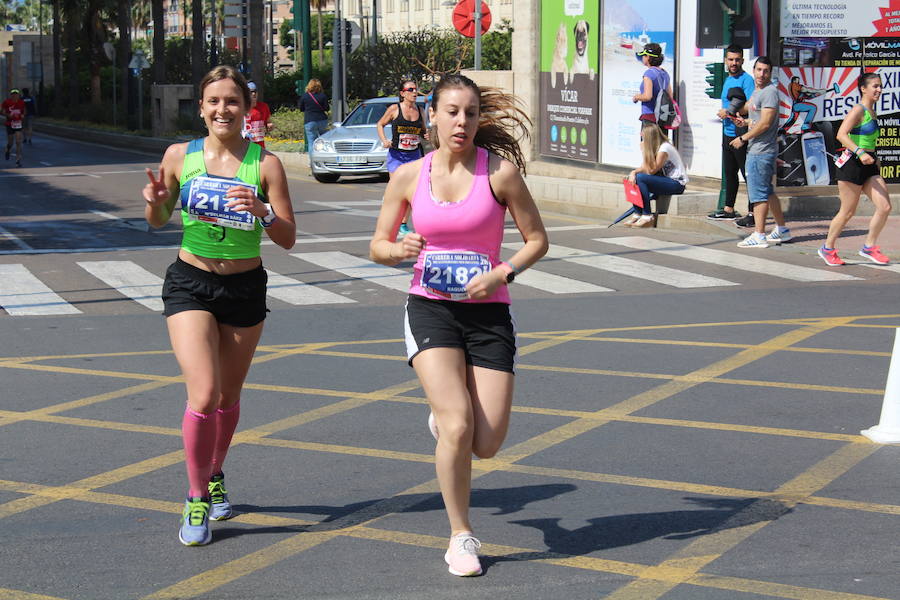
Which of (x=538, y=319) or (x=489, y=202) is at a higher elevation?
(x=489, y=202)

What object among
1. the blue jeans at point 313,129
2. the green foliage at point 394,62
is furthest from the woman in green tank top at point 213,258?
the green foliage at point 394,62

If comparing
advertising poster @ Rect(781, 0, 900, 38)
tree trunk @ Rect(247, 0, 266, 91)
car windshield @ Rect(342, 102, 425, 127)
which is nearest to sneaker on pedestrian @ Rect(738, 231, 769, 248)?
advertising poster @ Rect(781, 0, 900, 38)

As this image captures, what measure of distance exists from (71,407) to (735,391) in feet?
12.8

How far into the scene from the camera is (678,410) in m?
7.63

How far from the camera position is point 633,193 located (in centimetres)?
1723

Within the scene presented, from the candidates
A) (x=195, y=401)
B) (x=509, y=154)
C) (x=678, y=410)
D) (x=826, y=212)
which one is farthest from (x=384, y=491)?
(x=826, y=212)

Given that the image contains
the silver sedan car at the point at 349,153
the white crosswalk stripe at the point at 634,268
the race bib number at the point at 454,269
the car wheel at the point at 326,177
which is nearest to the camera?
the race bib number at the point at 454,269

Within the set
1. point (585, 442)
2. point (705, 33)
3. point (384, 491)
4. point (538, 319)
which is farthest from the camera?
point (705, 33)

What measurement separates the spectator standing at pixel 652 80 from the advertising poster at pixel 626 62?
1608 millimetres

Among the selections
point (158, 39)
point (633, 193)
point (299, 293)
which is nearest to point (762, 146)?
point (633, 193)

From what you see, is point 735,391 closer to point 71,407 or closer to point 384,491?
point 384,491

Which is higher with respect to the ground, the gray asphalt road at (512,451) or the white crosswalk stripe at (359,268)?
the white crosswalk stripe at (359,268)

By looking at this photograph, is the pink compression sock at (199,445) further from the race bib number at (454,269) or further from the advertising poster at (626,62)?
the advertising poster at (626,62)

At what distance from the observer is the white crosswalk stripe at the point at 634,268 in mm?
12898
